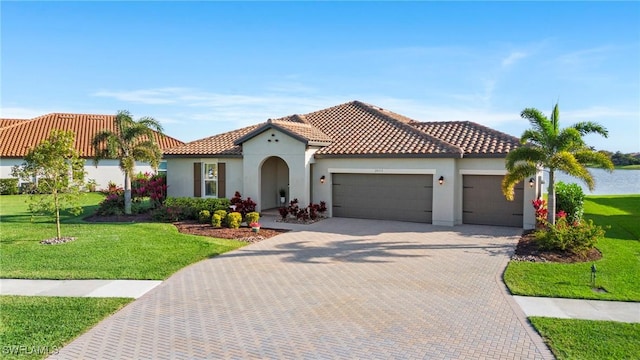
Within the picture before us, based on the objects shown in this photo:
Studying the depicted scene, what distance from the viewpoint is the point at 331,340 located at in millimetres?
7203

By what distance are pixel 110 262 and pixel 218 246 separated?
10.7 feet

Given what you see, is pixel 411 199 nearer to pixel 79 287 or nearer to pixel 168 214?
pixel 168 214

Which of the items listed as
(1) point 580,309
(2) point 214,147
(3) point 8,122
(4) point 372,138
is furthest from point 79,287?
(3) point 8,122

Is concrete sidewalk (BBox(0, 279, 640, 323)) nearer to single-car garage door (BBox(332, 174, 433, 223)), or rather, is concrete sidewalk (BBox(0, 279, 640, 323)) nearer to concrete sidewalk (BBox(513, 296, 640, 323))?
concrete sidewalk (BBox(513, 296, 640, 323))

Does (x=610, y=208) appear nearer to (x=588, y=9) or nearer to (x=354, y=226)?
(x=588, y=9)

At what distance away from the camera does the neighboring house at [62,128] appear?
113ft

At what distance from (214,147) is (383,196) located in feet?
30.5

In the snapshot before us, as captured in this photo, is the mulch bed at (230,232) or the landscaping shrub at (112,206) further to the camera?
the landscaping shrub at (112,206)

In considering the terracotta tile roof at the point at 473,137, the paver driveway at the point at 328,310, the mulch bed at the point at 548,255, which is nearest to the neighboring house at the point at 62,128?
the terracotta tile roof at the point at 473,137

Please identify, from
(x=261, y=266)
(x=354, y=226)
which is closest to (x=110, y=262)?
(x=261, y=266)

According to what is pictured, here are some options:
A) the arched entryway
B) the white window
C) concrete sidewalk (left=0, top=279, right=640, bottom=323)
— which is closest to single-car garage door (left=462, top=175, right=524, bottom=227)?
concrete sidewalk (left=0, top=279, right=640, bottom=323)

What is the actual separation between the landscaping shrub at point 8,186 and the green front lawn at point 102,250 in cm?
1646

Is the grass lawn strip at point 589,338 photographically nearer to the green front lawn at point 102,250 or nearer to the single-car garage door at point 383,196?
the green front lawn at point 102,250

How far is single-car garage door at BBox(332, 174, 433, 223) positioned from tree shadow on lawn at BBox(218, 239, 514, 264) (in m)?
4.50
